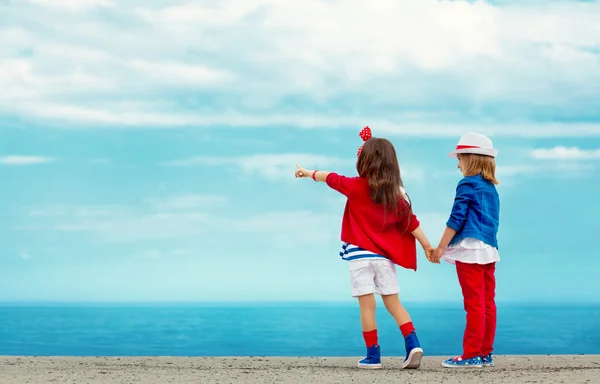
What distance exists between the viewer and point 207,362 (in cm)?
701

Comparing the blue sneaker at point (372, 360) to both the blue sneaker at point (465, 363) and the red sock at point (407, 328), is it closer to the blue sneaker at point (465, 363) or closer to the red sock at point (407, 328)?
the red sock at point (407, 328)

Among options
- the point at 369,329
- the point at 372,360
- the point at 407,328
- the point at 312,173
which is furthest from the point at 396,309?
the point at 312,173

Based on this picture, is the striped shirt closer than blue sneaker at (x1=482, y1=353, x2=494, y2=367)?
Yes

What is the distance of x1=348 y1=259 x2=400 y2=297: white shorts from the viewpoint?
6156 mm

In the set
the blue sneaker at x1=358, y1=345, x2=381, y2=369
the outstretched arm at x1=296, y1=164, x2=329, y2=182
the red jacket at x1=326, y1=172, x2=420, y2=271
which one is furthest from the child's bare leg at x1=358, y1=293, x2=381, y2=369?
the outstretched arm at x1=296, y1=164, x2=329, y2=182

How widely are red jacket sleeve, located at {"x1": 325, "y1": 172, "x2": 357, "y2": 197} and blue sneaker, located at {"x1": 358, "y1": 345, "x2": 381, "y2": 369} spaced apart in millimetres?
1424

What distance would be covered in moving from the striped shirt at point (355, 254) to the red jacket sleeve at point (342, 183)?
482 millimetres

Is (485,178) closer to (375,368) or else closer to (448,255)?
(448,255)

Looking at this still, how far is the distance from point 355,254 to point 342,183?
66cm

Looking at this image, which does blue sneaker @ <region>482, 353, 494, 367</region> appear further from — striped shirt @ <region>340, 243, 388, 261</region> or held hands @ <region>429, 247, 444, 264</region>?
striped shirt @ <region>340, 243, 388, 261</region>

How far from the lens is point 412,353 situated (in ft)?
20.1

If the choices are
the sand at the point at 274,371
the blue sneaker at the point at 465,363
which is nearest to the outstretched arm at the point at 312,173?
the sand at the point at 274,371

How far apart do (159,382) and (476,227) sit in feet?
9.91

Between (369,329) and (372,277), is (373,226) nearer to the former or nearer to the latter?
(372,277)
